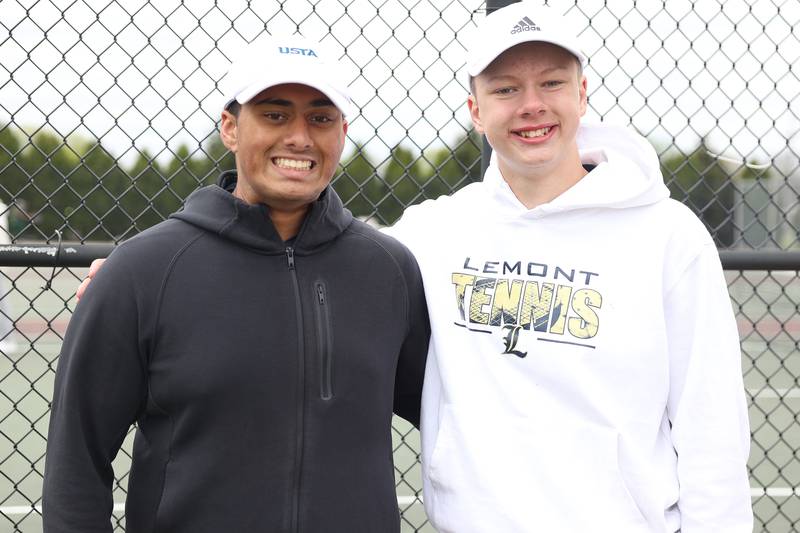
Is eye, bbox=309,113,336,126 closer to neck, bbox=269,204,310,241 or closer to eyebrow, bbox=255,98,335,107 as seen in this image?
eyebrow, bbox=255,98,335,107

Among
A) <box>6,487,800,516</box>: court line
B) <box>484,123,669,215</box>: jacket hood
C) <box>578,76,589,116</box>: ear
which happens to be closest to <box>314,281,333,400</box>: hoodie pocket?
<box>484,123,669,215</box>: jacket hood

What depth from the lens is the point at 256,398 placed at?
5.88 feet

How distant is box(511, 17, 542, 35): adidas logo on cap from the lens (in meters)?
2.00

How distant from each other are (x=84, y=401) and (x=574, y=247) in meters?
1.07

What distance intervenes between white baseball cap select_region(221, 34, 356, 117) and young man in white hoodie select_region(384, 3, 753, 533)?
36 centimetres

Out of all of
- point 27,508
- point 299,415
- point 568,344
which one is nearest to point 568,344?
point 568,344

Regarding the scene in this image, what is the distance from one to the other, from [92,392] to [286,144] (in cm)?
62

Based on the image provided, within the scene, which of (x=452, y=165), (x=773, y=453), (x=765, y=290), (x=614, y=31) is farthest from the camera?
(x=452, y=165)

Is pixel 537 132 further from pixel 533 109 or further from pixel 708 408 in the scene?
pixel 708 408

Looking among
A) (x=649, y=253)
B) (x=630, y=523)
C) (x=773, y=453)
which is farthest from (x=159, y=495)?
(x=773, y=453)

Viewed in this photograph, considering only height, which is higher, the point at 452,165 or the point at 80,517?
A: the point at 452,165

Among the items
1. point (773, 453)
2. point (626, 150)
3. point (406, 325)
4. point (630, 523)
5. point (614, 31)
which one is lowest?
point (773, 453)

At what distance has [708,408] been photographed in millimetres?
1861

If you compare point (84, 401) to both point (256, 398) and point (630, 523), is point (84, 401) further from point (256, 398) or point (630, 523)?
point (630, 523)
